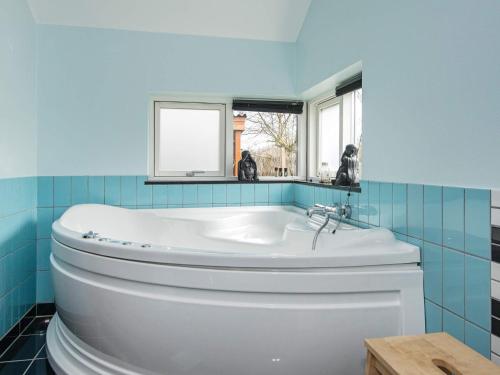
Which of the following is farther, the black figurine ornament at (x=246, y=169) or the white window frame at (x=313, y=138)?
the white window frame at (x=313, y=138)

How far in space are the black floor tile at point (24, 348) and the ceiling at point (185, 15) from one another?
221 centimetres

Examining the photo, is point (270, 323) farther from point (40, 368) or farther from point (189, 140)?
point (189, 140)

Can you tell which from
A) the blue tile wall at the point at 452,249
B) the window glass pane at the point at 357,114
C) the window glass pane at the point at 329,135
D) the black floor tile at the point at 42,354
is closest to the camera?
the blue tile wall at the point at 452,249

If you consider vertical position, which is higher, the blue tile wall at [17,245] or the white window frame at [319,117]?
the white window frame at [319,117]

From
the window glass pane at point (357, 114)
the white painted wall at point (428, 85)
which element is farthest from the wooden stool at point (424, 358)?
the window glass pane at point (357, 114)

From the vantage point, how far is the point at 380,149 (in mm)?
1749

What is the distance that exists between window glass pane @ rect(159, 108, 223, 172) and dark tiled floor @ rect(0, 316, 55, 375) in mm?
1507

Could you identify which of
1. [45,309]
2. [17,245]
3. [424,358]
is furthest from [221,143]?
[424,358]

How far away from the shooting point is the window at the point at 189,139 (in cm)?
298

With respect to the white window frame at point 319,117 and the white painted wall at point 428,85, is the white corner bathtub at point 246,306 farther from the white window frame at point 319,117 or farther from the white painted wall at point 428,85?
the white window frame at point 319,117

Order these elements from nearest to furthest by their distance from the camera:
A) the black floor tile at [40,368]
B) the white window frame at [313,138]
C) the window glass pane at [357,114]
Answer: the black floor tile at [40,368] → the window glass pane at [357,114] → the white window frame at [313,138]

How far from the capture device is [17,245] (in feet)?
7.32

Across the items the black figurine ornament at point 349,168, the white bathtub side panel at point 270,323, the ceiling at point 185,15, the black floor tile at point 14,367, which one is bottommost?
the black floor tile at point 14,367

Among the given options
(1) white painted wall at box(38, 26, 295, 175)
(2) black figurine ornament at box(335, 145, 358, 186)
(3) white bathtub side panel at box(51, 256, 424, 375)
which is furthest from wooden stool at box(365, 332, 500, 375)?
(1) white painted wall at box(38, 26, 295, 175)
